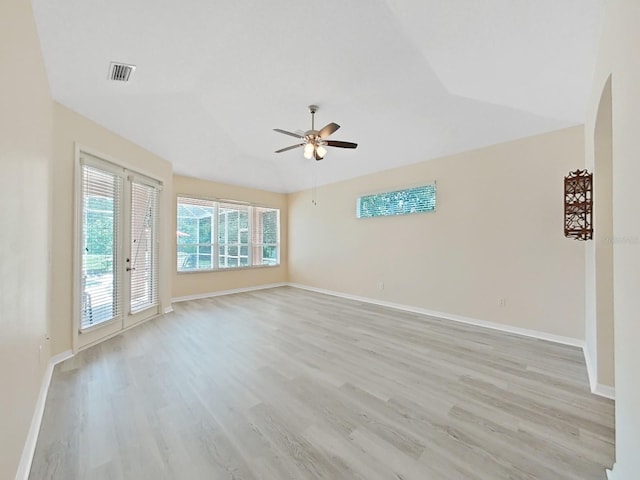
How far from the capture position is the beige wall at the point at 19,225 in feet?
4.06

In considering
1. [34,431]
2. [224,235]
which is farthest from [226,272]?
[34,431]

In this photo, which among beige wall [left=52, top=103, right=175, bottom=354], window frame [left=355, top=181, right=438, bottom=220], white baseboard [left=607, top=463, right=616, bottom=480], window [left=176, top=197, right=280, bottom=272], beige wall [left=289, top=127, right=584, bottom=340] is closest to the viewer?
white baseboard [left=607, top=463, right=616, bottom=480]

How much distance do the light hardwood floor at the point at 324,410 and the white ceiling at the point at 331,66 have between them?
9.20ft

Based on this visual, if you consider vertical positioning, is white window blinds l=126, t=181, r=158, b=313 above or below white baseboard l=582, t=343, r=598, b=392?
above

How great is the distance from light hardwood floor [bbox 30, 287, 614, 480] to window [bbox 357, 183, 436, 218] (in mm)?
2234

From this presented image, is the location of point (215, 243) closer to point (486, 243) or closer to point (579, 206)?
point (486, 243)

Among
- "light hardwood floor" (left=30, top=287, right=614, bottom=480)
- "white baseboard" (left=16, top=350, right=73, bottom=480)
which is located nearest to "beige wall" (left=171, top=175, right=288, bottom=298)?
"light hardwood floor" (left=30, top=287, right=614, bottom=480)

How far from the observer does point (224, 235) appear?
20.7 ft

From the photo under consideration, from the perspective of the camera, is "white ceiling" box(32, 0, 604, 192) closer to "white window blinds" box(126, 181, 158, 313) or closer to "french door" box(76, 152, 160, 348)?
"french door" box(76, 152, 160, 348)

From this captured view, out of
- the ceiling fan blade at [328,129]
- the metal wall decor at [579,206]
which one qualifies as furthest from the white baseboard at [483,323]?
the ceiling fan blade at [328,129]

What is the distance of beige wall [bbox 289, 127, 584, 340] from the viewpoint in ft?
11.0

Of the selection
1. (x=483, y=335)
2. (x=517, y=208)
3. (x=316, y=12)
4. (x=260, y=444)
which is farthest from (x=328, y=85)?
(x=483, y=335)

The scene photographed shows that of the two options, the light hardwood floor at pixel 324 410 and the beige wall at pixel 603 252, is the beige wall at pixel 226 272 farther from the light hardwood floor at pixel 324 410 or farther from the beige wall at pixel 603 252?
the beige wall at pixel 603 252

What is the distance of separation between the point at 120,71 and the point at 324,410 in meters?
3.61
